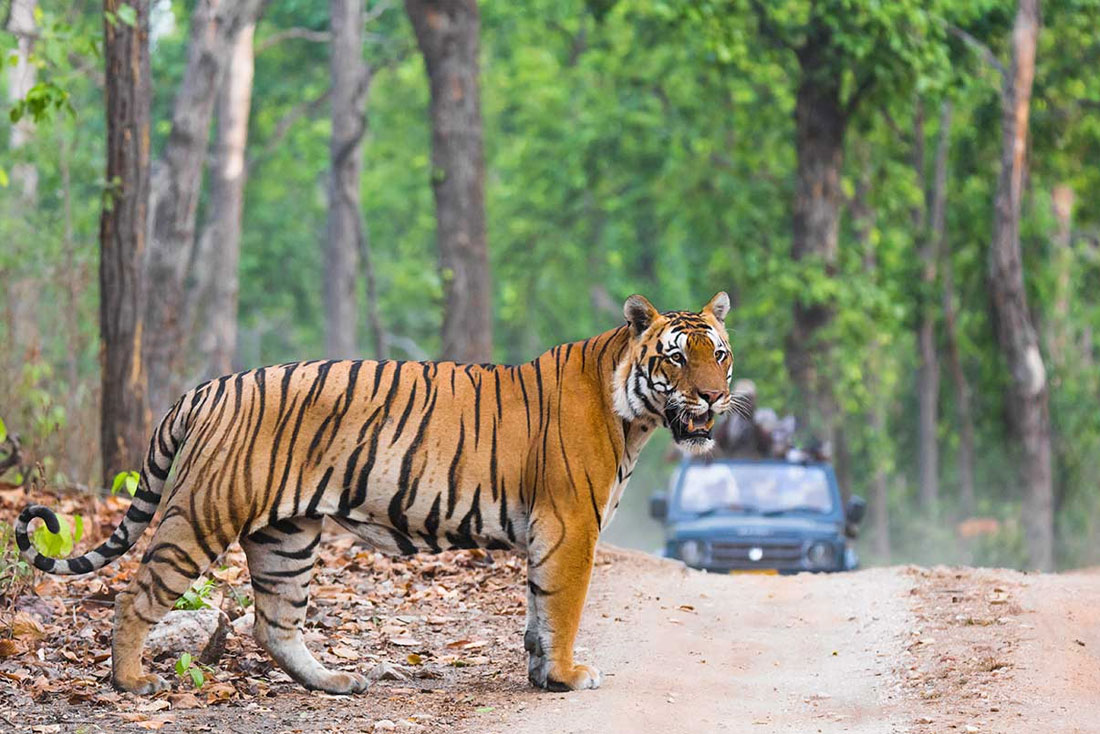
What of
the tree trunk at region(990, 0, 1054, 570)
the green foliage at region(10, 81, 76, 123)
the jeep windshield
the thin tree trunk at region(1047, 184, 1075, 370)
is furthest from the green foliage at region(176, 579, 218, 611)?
the thin tree trunk at region(1047, 184, 1075, 370)

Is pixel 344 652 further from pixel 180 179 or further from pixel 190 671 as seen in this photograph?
pixel 180 179

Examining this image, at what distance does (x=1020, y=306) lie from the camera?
22.6 m

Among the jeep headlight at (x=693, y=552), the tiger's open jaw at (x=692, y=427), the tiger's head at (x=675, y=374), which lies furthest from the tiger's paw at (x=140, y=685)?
the jeep headlight at (x=693, y=552)

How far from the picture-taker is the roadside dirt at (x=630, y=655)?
666 centimetres

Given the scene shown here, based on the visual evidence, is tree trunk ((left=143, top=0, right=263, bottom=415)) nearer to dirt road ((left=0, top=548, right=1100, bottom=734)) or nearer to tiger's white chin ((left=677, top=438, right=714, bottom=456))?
dirt road ((left=0, top=548, right=1100, bottom=734))

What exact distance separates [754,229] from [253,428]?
76.1 feet

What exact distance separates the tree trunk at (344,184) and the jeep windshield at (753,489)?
7.89 m

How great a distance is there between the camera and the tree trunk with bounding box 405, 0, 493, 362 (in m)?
16.4

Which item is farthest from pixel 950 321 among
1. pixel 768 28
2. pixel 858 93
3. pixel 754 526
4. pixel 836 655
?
pixel 836 655

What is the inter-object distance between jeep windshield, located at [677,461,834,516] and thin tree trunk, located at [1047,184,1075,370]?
1242 centimetres

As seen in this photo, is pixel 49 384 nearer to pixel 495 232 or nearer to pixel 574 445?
pixel 574 445

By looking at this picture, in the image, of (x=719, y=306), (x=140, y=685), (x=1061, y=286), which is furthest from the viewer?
(x=1061, y=286)

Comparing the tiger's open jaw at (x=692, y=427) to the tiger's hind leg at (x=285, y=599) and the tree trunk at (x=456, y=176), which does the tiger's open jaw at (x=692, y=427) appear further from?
the tree trunk at (x=456, y=176)

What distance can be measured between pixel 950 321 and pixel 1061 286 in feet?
8.86
